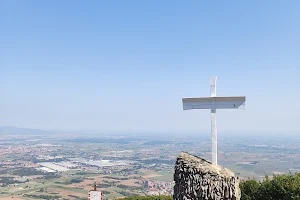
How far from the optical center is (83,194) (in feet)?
107

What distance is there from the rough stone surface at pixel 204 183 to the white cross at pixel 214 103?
28.1 inches

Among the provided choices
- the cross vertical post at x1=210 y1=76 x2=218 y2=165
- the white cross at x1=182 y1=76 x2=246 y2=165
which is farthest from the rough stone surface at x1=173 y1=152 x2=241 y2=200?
the white cross at x1=182 y1=76 x2=246 y2=165

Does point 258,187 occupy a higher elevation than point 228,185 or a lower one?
lower

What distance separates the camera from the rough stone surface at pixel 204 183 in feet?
15.1

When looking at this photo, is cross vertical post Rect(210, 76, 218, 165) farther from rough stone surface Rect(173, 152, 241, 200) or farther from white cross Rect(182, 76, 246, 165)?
rough stone surface Rect(173, 152, 241, 200)

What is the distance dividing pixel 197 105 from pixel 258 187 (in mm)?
7211

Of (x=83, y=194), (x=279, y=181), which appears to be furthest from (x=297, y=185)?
(x=83, y=194)

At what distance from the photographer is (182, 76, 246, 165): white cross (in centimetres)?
558

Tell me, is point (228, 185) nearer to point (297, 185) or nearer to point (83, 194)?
point (297, 185)

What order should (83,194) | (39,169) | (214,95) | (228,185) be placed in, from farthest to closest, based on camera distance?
(39,169) → (83,194) → (214,95) → (228,185)

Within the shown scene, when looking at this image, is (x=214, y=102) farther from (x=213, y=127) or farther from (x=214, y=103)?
(x=213, y=127)

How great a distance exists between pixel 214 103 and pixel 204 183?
5.86 feet

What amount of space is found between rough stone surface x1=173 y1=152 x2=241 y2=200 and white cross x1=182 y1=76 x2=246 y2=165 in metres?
0.71

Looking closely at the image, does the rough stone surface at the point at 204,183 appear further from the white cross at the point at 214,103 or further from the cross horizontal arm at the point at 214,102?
the cross horizontal arm at the point at 214,102
